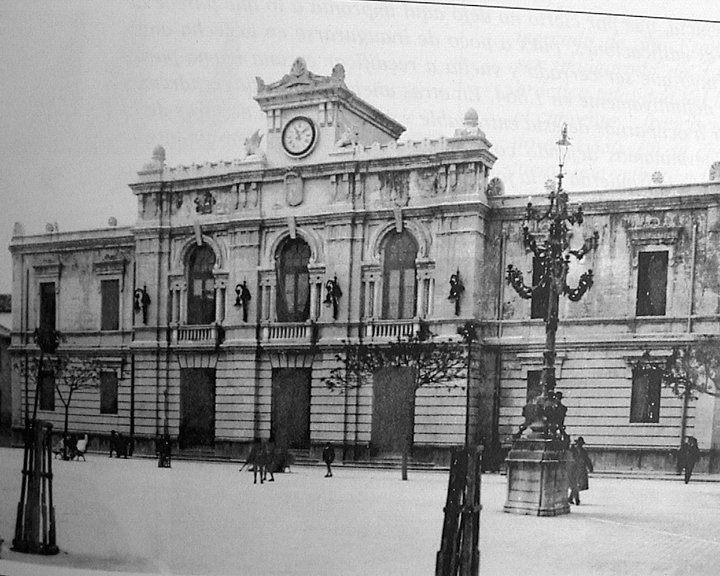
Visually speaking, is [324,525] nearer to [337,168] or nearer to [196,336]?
[196,336]

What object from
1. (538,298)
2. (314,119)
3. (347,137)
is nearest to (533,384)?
(538,298)

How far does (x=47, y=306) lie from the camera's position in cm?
516

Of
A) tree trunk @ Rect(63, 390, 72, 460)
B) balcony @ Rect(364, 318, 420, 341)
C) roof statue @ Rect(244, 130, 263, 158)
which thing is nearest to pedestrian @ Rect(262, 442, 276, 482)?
balcony @ Rect(364, 318, 420, 341)

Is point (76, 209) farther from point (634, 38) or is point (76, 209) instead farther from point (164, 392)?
point (634, 38)

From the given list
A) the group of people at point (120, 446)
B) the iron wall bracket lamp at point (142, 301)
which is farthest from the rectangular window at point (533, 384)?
the group of people at point (120, 446)

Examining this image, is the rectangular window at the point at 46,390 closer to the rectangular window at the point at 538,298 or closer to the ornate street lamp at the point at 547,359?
the ornate street lamp at the point at 547,359

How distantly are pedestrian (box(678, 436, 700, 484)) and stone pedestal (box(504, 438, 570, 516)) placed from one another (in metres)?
0.58

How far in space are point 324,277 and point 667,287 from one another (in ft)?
6.20

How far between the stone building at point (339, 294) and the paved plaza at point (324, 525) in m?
0.21

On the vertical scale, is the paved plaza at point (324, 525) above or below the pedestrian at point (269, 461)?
below

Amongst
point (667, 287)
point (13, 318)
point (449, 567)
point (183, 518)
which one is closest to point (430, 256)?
point (667, 287)

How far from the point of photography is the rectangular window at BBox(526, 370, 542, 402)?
4.33 meters

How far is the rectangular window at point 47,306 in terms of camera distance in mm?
5148

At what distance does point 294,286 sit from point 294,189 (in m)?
0.57
